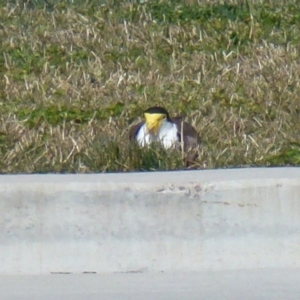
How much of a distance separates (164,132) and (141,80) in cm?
191

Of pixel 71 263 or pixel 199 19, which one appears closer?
pixel 71 263

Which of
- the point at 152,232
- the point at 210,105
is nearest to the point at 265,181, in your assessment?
the point at 152,232

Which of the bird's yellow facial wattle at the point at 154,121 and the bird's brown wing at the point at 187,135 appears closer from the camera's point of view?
the bird's brown wing at the point at 187,135

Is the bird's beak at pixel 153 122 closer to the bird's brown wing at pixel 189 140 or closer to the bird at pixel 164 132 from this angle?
the bird at pixel 164 132

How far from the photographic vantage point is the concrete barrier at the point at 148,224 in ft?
18.5

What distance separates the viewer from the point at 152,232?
5.66m

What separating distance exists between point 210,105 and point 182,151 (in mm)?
1620

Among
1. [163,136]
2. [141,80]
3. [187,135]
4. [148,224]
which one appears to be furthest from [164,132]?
[141,80]

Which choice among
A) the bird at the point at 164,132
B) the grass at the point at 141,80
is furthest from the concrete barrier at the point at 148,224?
the bird at the point at 164,132

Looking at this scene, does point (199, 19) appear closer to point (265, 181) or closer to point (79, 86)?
point (79, 86)

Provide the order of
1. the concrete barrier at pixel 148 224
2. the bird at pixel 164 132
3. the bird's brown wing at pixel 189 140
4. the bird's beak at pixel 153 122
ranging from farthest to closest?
1. the bird's beak at pixel 153 122
2. the bird at pixel 164 132
3. the bird's brown wing at pixel 189 140
4. the concrete barrier at pixel 148 224

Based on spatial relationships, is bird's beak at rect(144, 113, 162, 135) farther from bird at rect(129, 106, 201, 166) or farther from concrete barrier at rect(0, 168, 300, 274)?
concrete barrier at rect(0, 168, 300, 274)

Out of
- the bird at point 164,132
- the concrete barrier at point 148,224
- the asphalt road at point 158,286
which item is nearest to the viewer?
the asphalt road at point 158,286

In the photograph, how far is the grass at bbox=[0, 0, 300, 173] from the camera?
7004 millimetres
